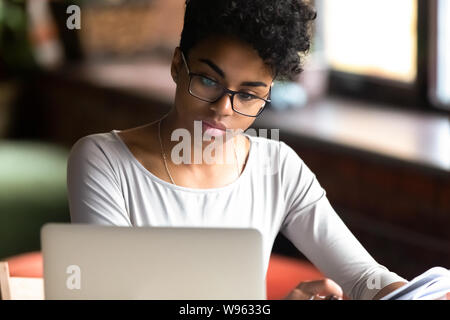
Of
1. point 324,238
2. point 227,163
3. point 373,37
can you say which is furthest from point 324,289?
point 373,37

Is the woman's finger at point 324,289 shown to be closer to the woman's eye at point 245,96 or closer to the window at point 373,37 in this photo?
the woman's eye at point 245,96

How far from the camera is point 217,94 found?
137 cm

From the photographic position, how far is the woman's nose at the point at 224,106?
1.36 metres

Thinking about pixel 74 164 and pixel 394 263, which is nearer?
Answer: pixel 74 164

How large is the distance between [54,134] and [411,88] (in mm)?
2209

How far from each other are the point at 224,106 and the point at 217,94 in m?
0.02

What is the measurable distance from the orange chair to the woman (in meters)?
0.43

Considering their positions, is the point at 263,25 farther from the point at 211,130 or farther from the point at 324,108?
the point at 324,108

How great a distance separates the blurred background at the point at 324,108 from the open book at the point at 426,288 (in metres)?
0.37

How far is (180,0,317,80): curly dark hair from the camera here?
134cm

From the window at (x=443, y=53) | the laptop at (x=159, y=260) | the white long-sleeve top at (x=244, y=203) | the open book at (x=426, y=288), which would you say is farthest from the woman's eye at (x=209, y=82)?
the window at (x=443, y=53)
